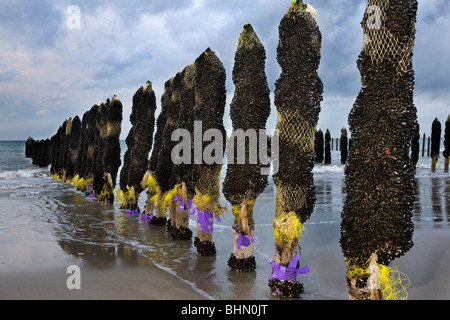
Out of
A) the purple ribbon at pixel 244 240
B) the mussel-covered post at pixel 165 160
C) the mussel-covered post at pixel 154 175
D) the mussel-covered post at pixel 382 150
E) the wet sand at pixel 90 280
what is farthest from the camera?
the mussel-covered post at pixel 154 175

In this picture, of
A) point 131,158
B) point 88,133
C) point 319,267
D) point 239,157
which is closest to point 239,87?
point 239,157

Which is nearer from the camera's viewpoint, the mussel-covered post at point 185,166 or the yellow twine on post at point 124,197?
the mussel-covered post at point 185,166

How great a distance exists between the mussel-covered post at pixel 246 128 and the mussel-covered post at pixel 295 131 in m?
0.86

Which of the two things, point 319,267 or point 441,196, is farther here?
point 441,196

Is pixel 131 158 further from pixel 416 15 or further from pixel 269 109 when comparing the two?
pixel 416 15

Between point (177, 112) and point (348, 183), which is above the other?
point (177, 112)

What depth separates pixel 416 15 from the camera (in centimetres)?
507

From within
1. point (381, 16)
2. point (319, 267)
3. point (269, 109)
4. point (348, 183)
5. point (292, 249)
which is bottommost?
point (319, 267)

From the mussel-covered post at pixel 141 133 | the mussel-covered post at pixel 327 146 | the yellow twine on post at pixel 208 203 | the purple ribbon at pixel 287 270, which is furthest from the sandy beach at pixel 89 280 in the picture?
the mussel-covered post at pixel 327 146

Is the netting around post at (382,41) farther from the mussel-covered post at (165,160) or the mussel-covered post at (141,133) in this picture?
the mussel-covered post at (141,133)

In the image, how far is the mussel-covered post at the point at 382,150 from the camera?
4961 millimetres

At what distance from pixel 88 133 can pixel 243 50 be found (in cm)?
1554

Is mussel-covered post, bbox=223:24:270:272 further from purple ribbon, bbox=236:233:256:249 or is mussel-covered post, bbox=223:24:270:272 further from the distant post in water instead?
the distant post in water

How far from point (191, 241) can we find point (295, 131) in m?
5.20
